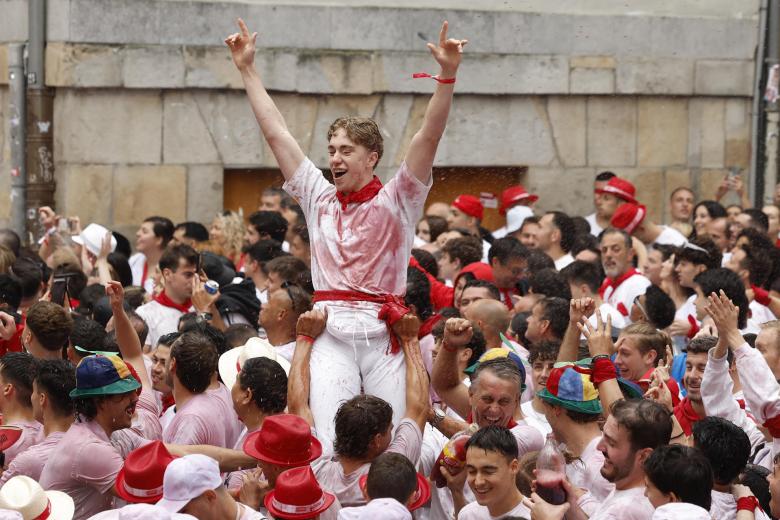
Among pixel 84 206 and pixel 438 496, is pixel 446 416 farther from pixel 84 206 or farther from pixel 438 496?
pixel 84 206

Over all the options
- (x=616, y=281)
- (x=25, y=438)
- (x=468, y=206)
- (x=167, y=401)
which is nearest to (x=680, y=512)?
(x=25, y=438)

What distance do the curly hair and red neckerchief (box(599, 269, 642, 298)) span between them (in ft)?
15.7

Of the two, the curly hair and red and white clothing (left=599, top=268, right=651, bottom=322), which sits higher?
red and white clothing (left=599, top=268, right=651, bottom=322)

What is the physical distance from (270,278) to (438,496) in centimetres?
321

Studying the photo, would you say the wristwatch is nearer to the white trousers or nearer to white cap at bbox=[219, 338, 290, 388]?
the white trousers

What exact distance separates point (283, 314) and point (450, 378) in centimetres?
158

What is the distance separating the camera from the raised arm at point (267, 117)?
6961 millimetres

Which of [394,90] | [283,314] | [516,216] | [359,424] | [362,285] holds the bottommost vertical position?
[359,424]

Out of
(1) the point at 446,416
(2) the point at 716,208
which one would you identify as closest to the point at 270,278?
(1) the point at 446,416

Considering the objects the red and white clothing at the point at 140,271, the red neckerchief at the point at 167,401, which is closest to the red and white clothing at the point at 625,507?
the red neckerchief at the point at 167,401

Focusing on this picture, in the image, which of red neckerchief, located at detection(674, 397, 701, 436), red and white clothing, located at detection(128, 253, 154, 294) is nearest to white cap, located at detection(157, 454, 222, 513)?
red neckerchief, located at detection(674, 397, 701, 436)

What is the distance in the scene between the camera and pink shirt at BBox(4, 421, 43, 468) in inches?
263

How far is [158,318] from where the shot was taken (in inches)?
371

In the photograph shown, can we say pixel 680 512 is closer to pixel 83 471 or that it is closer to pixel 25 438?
pixel 83 471
